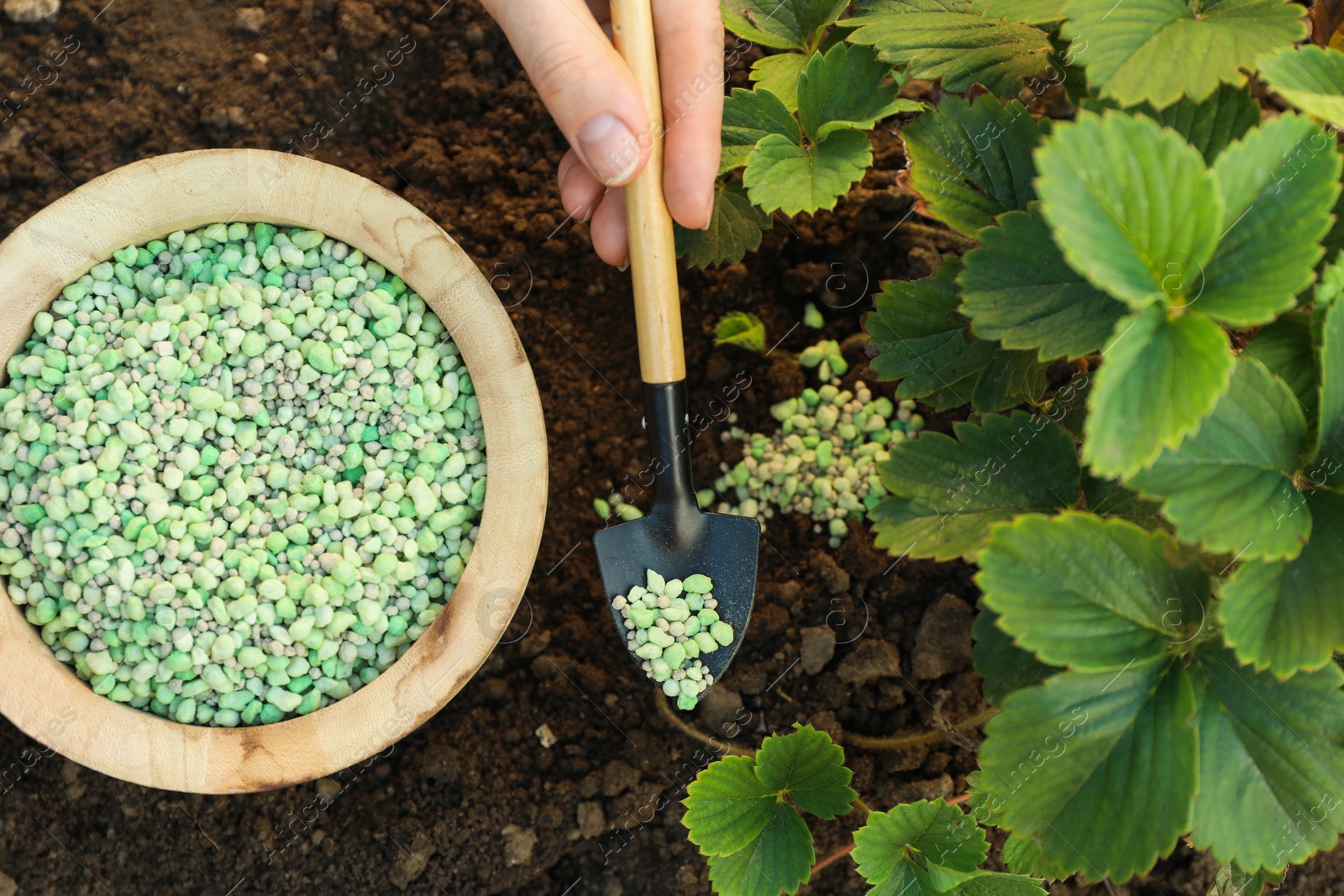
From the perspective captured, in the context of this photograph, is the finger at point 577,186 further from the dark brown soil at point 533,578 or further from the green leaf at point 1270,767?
the green leaf at point 1270,767

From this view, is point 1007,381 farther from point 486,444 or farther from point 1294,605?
point 486,444

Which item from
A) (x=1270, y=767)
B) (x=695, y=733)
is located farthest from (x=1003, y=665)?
(x=695, y=733)

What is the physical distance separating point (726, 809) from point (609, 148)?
2.88 feet

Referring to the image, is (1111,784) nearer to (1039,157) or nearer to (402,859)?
(1039,157)

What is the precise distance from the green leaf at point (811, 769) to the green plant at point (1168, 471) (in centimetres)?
22

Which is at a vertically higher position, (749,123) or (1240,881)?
(749,123)

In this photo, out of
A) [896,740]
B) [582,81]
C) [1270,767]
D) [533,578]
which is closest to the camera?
[1270,767]

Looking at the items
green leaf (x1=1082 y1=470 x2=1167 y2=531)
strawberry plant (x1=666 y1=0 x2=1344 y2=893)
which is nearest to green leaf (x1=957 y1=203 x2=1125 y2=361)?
strawberry plant (x1=666 y1=0 x2=1344 y2=893)

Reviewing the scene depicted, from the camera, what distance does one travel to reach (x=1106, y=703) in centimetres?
94

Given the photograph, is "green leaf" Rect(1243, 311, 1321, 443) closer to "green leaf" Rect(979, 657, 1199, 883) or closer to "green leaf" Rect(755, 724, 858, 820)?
"green leaf" Rect(979, 657, 1199, 883)

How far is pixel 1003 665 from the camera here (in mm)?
1075

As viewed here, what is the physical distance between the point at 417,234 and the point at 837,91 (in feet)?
2.04

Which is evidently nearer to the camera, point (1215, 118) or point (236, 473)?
point (1215, 118)

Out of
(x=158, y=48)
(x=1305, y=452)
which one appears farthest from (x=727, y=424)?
(x=158, y=48)
